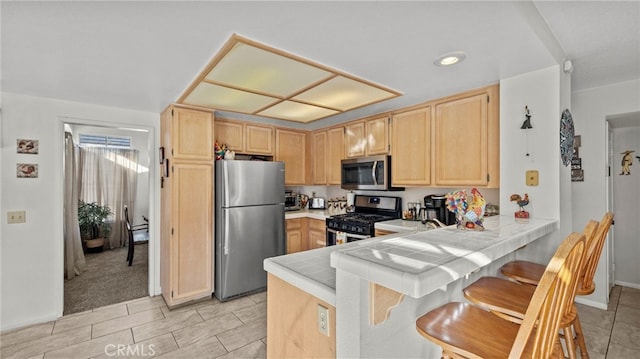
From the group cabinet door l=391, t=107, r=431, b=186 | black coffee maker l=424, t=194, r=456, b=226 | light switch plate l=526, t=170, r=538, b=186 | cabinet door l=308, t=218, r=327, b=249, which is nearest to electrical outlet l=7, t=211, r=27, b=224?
cabinet door l=308, t=218, r=327, b=249

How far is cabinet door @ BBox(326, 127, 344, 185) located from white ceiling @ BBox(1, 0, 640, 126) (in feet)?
5.66

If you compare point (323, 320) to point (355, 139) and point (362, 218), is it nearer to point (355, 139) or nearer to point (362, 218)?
point (362, 218)

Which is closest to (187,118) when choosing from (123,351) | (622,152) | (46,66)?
(46,66)

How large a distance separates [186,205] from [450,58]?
2.77 m

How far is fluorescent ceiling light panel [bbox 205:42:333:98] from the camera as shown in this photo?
6.00 ft

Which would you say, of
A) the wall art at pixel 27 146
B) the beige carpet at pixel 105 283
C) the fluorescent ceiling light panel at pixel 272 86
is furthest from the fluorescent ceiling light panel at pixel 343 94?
the beige carpet at pixel 105 283

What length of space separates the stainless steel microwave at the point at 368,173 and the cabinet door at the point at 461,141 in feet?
2.05

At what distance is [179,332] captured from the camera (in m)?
2.54

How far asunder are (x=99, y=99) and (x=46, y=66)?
2.73 ft

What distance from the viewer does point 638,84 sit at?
8.65 feet

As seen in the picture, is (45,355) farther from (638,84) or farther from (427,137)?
(638,84)

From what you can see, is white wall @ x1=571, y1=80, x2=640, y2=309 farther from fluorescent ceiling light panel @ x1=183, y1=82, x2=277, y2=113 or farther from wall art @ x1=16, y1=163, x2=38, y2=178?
wall art @ x1=16, y1=163, x2=38, y2=178

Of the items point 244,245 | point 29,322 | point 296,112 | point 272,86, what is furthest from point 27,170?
point 296,112

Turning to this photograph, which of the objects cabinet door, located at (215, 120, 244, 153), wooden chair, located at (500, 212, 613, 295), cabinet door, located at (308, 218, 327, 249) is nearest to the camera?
wooden chair, located at (500, 212, 613, 295)
